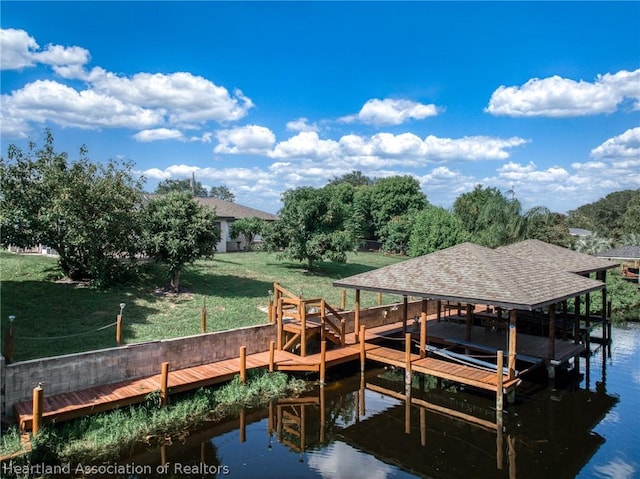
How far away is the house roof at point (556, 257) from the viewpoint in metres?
20.7

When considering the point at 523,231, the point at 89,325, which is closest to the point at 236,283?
the point at 89,325

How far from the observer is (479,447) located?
11148 millimetres

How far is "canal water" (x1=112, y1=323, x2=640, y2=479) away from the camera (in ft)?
33.1

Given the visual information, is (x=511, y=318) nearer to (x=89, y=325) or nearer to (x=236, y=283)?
(x=89, y=325)

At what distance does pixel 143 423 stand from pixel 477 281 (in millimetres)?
9978

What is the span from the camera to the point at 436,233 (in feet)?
111

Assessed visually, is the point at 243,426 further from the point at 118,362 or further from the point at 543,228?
the point at 543,228

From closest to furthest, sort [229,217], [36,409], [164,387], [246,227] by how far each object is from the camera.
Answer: [36,409] → [164,387] → [229,217] → [246,227]

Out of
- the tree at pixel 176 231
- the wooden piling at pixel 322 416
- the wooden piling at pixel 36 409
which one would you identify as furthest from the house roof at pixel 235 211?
the wooden piling at pixel 36 409

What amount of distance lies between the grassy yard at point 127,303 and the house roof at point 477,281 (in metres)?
5.61

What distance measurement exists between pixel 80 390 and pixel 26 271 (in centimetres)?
1269

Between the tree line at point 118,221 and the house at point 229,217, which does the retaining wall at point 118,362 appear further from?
the house at point 229,217

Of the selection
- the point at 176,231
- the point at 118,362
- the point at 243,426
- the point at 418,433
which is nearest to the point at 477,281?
the point at 418,433

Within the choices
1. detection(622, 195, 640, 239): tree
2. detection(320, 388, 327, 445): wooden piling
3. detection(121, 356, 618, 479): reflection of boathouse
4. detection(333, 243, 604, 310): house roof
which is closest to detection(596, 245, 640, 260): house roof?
detection(333, 243, 604, 310): house roof
